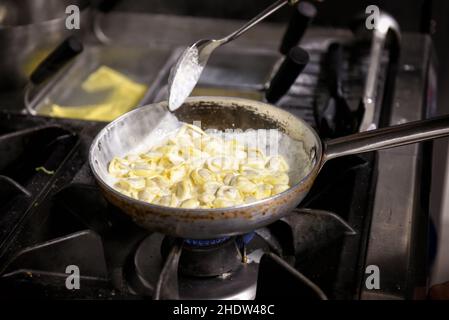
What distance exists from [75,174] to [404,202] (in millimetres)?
675

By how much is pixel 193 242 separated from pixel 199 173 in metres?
0.12

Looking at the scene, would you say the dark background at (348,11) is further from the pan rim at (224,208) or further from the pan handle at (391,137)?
the pan handle at (391,137)

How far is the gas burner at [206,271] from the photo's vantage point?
39.2 inches

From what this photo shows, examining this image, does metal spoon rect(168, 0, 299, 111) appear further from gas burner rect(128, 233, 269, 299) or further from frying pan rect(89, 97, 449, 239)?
gas burner rect(128, 233, 269, 299)

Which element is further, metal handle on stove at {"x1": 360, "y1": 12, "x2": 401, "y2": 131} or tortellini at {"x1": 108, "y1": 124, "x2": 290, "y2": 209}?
metal handle on stove at {"x1": 360, "y1": 12, "x2": 401, "y2": 131}

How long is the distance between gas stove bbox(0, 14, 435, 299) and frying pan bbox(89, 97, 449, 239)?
0.09m

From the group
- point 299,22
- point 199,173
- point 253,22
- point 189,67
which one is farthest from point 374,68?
point 199,173

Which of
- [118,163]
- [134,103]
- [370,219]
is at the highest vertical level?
[134,103]

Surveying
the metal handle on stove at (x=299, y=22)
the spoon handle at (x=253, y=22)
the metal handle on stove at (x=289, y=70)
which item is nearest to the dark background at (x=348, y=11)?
the metal handle on stove at (x=299, y=22)

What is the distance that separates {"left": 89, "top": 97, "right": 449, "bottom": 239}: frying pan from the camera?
2.82 ft

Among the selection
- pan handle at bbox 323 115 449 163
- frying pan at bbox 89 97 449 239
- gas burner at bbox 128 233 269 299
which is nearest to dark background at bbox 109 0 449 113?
frying pan at bbox 89 97 449 239

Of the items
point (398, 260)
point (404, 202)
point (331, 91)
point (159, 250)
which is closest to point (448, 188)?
point (331, 91)
